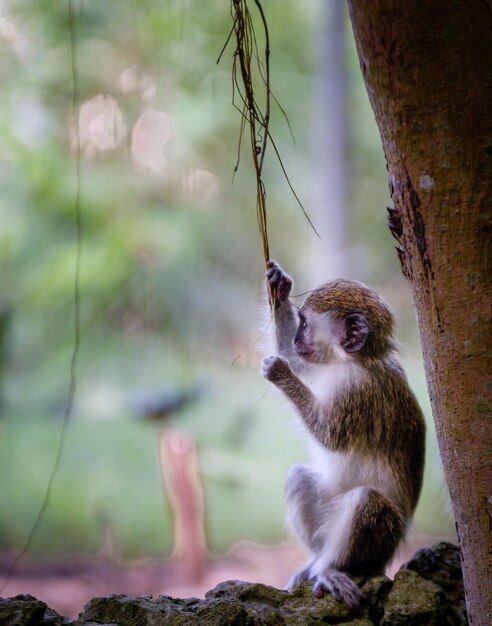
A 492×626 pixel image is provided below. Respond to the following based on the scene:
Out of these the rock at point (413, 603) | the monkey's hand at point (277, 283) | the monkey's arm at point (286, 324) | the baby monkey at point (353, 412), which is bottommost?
the rock at point (413, 603)

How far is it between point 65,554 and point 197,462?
2.18 feet

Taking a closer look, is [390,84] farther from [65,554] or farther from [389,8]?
[65,554]

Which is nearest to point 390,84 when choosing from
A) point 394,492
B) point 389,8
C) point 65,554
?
point 389,8

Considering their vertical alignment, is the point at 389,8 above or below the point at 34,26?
below

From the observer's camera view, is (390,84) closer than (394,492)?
Yes

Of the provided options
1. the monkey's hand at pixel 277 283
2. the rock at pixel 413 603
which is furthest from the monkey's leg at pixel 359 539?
the monkey's hand at pixel 277 283

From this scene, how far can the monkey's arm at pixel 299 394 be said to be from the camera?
8.18 ft

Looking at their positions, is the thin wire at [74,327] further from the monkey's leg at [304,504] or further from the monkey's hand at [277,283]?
the monkey's leg at [304,504]

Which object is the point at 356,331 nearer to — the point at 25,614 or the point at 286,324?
the point at 286,324

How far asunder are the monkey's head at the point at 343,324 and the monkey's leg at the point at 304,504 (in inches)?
16.8

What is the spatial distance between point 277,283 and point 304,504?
782 mm

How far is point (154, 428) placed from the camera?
3.20m

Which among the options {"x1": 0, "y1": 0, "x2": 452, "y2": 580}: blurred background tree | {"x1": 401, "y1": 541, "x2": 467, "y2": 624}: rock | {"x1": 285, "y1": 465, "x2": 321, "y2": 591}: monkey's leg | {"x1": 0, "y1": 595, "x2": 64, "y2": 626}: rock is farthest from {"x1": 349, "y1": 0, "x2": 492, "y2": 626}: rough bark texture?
{"x1": 0, "y1": 0, "x2": 452, "y2": 580}: blurred background tree

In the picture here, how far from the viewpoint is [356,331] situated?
2.46m
